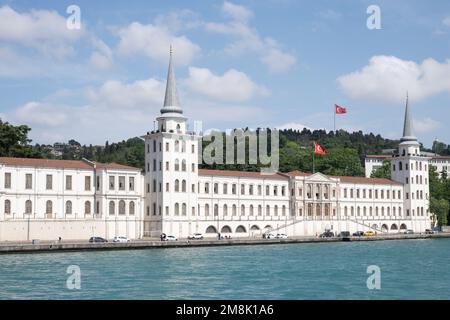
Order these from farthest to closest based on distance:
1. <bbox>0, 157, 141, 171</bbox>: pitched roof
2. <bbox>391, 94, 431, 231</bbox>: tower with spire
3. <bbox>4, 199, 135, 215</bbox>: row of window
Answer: <bbox>391, 94, 431, 231</bbox>: tower with spire → <bbox>0, 157, 141, 171</bbox>: pitched roof → <bbox>4, 199, 135, 215</bbox>: row of window

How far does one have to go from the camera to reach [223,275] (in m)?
41.1

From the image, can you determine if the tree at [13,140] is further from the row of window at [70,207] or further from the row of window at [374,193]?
the row of window at [374,193]

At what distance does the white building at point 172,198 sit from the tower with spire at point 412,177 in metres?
3.77

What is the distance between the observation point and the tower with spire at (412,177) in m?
107

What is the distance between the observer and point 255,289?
35.1 meters

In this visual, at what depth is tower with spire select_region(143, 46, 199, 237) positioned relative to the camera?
253 feet

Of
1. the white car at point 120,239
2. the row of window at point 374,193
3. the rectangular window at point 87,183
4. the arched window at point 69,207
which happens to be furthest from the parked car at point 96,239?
the row of window at point 374,193

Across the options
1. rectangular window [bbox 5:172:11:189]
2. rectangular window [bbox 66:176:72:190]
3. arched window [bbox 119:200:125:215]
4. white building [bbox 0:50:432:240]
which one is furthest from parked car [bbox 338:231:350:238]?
rectangular window [bbox 5:172:11:189]

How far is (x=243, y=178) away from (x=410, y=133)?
112ft

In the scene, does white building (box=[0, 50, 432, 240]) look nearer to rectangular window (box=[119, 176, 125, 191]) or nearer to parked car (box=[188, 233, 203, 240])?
rectangular window (box=[119, 176, 125, 191])

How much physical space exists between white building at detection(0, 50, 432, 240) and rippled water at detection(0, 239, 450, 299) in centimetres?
1156

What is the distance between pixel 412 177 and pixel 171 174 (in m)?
44.9

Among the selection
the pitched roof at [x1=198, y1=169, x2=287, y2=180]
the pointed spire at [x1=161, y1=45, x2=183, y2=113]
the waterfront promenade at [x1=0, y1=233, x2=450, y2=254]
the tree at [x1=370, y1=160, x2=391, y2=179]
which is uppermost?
the pointed spire at [x1=161, y1=45, x2=183, y2=113]
